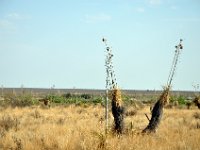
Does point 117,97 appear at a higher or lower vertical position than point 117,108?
higher

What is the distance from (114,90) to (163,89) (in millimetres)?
2102

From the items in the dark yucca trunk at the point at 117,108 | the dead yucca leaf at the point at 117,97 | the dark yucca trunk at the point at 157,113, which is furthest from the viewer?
the dark yucca trunk at the point at 157,113

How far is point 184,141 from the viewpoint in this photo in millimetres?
14109

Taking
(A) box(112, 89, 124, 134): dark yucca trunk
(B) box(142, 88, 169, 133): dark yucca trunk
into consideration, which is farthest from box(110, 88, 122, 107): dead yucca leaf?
(B) box(142, 88, 169, 133): dark yucca trunk

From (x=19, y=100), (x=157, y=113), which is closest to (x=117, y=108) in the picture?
(x=157, y=113)

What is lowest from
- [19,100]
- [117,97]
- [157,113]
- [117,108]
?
[157,113]

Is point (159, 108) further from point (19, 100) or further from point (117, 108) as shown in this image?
point (19, 100)

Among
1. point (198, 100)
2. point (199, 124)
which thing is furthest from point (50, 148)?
point (198, 100)

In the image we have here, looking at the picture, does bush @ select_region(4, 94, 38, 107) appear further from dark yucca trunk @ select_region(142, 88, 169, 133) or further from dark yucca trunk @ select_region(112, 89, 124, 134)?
dark yucca trunk @ select_region(112, 89, 124, 134)

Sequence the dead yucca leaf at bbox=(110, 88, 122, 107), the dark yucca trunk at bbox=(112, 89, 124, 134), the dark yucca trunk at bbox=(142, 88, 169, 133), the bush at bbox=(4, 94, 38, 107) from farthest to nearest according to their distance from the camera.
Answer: the bush at bbox=(4, 94, 38, 107) → the dark yucca trunk at bbox=(142, 88, 169, 133) → the dead yucca leaf at bbox=(110, 88, 122, 107) → the dark yucca trunk at bbox=(112, 89, 124, 134)

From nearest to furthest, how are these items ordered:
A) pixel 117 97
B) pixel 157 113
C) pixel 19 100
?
pixel 117 97
pixel 157 113
pixel 19 100

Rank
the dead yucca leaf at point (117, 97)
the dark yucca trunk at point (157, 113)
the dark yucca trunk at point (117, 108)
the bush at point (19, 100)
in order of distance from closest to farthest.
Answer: the dark yucca trunk at point (117, 108), the dead yucca leaf at point (117, 97), the dark yucca trunk at point (157, 113), the bush at point (19, 100)

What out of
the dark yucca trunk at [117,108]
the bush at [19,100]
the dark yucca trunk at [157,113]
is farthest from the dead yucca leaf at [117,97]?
the bush at [19,100]

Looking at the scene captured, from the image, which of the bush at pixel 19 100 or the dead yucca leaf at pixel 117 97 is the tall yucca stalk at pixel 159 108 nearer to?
the dead yucca leaf at pixel 117 97
